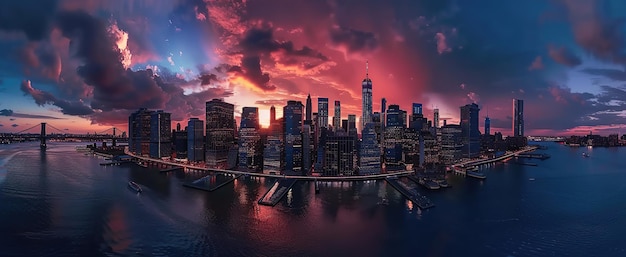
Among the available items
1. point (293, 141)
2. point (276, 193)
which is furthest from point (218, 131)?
point (276, 193)

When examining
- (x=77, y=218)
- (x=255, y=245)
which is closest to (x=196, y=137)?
(x=77, y=218)

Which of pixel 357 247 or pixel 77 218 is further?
pixel 77 218

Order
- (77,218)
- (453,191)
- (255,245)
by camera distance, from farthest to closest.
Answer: (453,191)
(77,218)
(255,245)

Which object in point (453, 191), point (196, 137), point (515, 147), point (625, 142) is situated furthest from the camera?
point (625, 142)

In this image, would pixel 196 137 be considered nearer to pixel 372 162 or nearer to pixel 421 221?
pixel 372 162

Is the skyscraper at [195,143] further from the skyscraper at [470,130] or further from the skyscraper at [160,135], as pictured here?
the skyscraper at [470,130]
